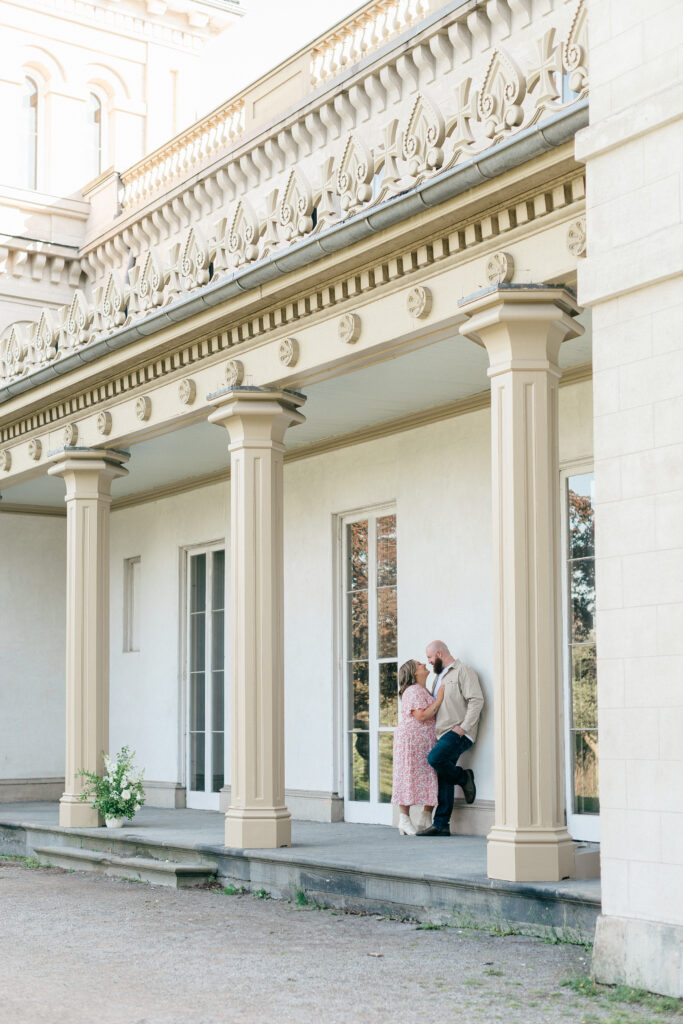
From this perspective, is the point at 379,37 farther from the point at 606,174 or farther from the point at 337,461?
the point at 606,174

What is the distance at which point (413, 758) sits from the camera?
10844 millimetres

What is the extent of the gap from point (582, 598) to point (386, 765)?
3.06 m

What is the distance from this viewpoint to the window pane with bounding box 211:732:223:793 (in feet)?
49.4

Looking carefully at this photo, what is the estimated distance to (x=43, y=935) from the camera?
8133 mm

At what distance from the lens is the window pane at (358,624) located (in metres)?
13.0

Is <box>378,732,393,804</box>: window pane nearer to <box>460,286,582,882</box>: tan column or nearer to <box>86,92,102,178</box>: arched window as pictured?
<box>460,286,582,882</box>: tan column

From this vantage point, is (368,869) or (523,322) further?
(368,869)

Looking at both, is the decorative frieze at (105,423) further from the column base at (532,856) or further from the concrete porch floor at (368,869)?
the column base at (532,856)

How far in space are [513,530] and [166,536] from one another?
353 inches

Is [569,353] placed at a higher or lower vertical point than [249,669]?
higher

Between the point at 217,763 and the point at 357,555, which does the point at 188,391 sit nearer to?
the point at 357,555

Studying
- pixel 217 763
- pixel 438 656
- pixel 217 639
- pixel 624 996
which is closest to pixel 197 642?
pixel 217 639

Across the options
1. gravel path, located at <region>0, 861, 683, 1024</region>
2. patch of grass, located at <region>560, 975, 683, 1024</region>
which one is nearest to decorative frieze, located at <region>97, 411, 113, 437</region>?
gravel path, located at <region>0, 861, 683, 1024</region>

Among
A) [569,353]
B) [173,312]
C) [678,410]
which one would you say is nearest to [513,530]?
[678,410]
